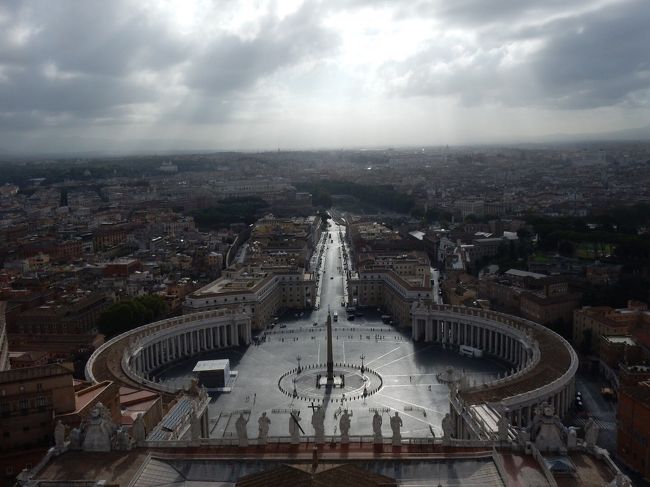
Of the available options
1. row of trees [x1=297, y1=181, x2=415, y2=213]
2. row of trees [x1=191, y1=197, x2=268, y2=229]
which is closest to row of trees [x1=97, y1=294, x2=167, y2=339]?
row of trees [x1=191, y1=197, x2=268, y2=229]

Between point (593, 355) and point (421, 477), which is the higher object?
point (421, 477)

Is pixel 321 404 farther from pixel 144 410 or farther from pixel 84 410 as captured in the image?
pixel 84 410

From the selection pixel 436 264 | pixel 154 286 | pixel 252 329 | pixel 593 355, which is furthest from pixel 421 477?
pixel 436 264

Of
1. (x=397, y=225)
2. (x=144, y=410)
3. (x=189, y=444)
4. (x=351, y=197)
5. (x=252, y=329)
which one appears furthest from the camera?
(x=351, y=197)

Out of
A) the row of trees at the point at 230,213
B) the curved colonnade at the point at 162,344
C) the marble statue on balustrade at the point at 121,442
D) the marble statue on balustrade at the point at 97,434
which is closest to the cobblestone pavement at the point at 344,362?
the curved colonnade at the point at 162,344

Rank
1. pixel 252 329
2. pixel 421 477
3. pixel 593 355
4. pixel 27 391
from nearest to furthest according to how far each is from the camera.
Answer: pixel 421 477 < pixel 27 391 < pixel 593 355 < pixel 252 329

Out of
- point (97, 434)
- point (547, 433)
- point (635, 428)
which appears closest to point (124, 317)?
point (97, 434)
